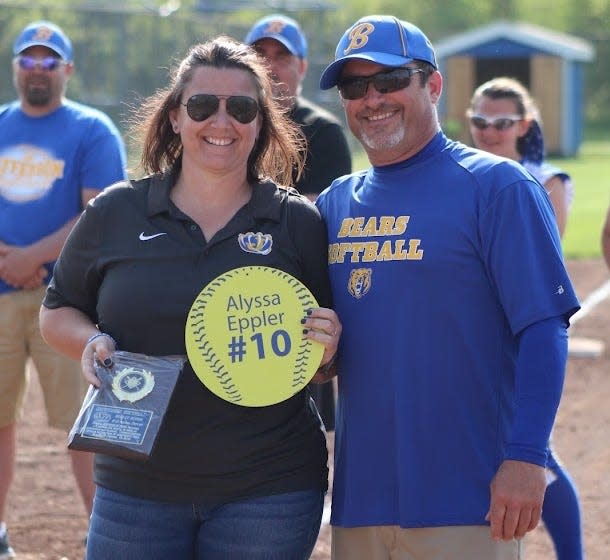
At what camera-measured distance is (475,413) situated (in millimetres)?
3145

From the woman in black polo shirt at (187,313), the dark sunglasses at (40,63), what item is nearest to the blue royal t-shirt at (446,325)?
the woman in black polo shirt at (187,313)

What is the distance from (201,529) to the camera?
10.5 feet

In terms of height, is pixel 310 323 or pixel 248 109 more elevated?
pixel 248 109

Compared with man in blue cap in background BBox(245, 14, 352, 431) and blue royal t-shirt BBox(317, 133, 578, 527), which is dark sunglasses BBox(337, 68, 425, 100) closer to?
blue royal t-shirt BBox(317, 133, 578, 527)

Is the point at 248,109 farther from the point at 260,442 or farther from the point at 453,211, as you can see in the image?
the point at 260,442

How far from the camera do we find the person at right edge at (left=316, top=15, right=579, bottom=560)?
3029 millimetres

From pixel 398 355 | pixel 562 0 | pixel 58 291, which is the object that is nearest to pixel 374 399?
pixel 398 355

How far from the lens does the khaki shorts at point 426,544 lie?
311 cm

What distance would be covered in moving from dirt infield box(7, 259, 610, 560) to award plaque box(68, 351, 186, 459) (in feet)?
8.18

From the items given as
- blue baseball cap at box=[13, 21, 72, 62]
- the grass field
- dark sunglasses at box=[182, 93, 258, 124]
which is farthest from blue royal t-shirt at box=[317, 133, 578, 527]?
the grass field

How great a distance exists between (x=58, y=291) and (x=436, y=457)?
1.18 meters

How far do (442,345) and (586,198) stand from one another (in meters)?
20.0

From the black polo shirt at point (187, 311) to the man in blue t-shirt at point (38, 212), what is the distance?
2.39 m

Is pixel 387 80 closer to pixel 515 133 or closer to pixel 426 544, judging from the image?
pixel 426 544
